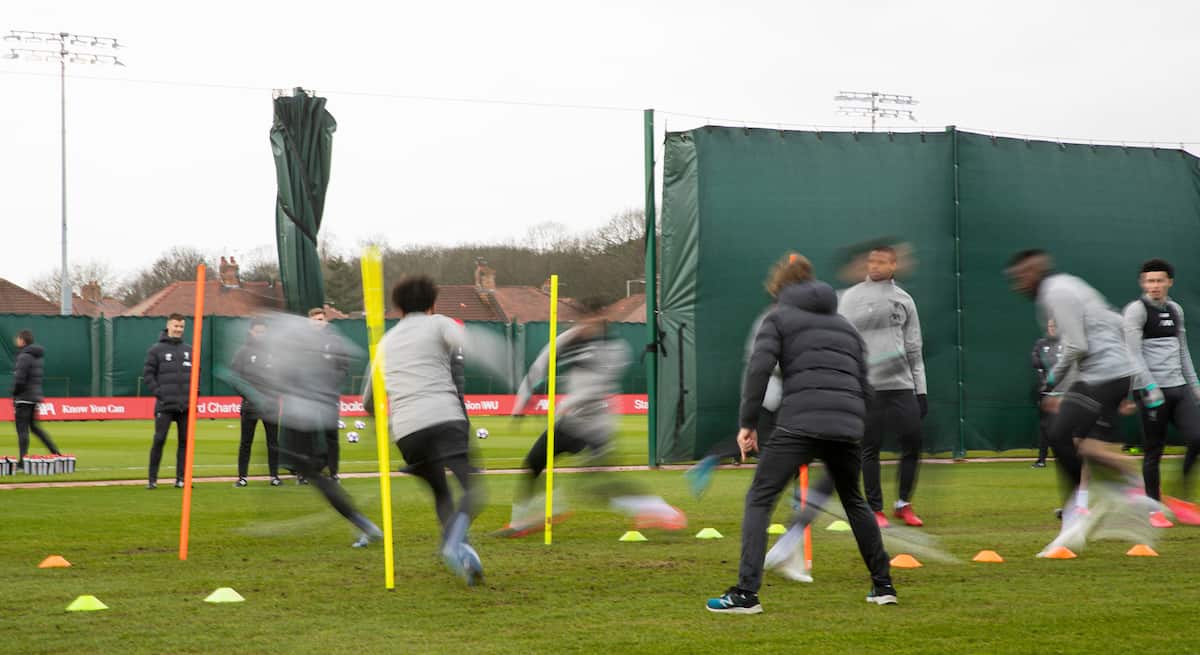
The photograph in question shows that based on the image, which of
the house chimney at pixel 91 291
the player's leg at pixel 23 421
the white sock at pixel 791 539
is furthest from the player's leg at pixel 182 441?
the house chimney at pixel 91 291

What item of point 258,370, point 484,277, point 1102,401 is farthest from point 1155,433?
point 484,277

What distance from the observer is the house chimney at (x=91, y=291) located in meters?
76.7

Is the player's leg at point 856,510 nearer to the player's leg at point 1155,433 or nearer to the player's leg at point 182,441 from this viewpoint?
the player's leg at point 1155,433

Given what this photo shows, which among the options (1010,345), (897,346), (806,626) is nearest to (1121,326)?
(897,346)

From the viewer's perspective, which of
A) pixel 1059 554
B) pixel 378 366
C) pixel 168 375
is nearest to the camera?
pixel 378 366

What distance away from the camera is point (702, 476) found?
1213 cm

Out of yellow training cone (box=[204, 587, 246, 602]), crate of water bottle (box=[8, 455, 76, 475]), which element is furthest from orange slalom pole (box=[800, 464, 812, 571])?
crate of water bottle (box=[8, 455, 76, 475])

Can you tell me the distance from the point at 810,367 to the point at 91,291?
251 ft

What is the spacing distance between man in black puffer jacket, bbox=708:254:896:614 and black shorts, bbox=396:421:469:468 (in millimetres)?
1714

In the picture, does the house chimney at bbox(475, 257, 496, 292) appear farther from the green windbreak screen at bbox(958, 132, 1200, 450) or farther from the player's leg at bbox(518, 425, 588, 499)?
the player's leg at bbox(518, 425, 588, 499)

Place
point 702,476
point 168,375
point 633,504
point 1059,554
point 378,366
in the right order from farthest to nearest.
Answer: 1. point 168,375
2. point 702,476
3. point 633,504
4. point 1059,554
5. point 378,366

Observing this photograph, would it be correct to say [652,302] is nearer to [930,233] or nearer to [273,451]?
[930,233]

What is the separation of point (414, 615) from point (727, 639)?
61.5 inches

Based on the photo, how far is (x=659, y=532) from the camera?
10078 millimetres
